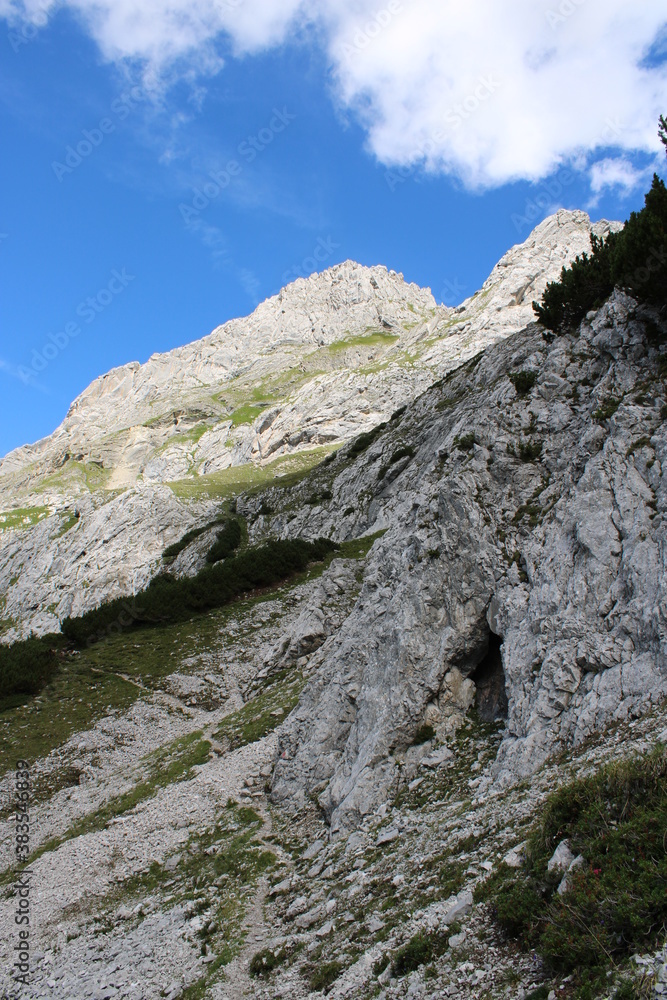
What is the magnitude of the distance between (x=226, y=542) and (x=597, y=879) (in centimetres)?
6196

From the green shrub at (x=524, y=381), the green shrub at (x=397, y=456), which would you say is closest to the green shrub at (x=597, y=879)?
the green shrub at (x=524, y=381)

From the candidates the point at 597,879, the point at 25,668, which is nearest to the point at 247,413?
the point at 25,668

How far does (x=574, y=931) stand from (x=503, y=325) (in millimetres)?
146210

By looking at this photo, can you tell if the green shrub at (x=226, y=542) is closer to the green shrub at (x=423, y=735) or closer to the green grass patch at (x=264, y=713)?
the green grass patch at (x=264, y=713)

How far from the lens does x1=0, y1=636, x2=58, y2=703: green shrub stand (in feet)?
108

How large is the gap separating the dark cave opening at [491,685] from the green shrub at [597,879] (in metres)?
8.83

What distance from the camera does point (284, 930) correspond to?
13.5m

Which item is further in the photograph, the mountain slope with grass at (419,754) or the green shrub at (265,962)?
the green shrub at (265,962)

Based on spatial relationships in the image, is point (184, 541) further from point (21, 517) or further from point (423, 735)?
point (21, 517)

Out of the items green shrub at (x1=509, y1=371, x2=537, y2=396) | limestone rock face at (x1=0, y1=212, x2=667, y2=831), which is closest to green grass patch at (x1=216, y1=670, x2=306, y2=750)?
limestone rock face at (x1=0, y1=212, x2=667, y2=831)

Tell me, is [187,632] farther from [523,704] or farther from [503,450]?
[523,704]

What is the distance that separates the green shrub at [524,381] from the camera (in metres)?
27.4

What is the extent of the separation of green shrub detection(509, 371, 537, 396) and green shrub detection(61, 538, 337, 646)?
2581cm

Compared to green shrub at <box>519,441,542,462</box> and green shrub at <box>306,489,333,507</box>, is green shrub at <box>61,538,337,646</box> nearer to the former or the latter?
green shrub at <box>306,489,333,507</box>
